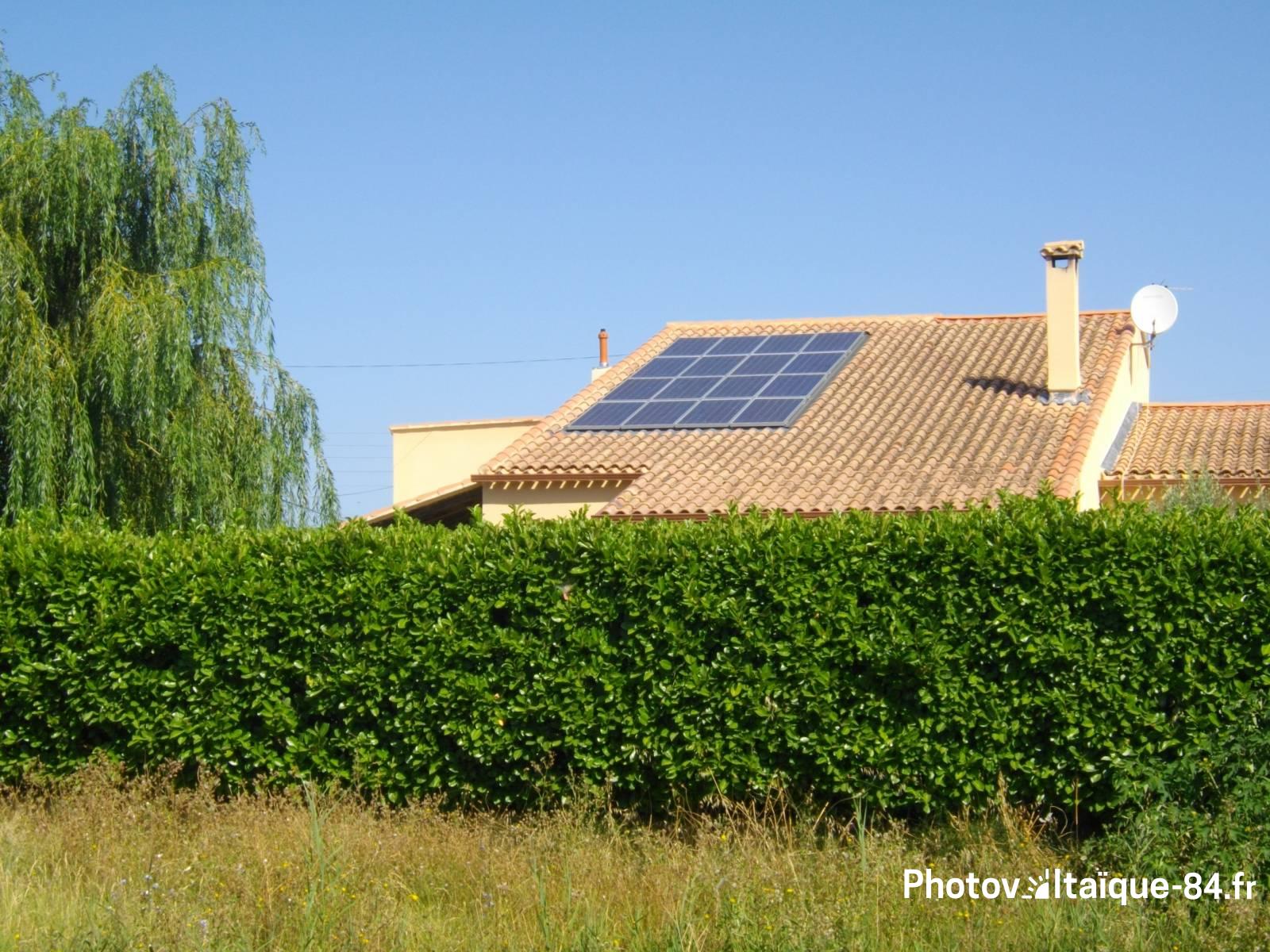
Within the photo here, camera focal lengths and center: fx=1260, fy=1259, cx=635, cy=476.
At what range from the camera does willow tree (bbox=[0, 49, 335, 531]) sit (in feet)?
46.9

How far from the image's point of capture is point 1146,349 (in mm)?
23406

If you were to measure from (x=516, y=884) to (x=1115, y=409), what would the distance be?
610 inches

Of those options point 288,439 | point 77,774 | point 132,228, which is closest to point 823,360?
point 288,439

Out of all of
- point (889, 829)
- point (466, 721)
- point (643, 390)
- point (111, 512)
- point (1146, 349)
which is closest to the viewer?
point (889, 829)

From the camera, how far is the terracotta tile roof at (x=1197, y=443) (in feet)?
59.9

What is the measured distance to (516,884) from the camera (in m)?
7.36

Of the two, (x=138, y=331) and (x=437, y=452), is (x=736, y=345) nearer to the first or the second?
(x=437, y=452)

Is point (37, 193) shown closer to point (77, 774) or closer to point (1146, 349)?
point (77, 774)

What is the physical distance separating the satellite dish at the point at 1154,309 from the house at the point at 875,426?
26 centimetres

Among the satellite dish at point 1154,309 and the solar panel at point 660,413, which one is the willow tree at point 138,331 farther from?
the satellite dish at point 1154,309

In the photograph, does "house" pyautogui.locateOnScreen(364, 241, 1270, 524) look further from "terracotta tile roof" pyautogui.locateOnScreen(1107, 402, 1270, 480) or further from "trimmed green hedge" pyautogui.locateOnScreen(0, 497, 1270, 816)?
"trimmed green hedge" pyautogui.locateOnScreen(0, 497, 1270, 816)

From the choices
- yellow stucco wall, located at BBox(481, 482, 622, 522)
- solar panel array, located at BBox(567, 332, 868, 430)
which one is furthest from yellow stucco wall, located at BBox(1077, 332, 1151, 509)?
yellow stucco wall, located at BBox(481, 482, 622, 522)

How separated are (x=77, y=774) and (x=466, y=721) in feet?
10.2

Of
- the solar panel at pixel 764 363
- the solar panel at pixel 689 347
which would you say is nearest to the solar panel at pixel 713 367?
the solar panel at pixel 764 363
